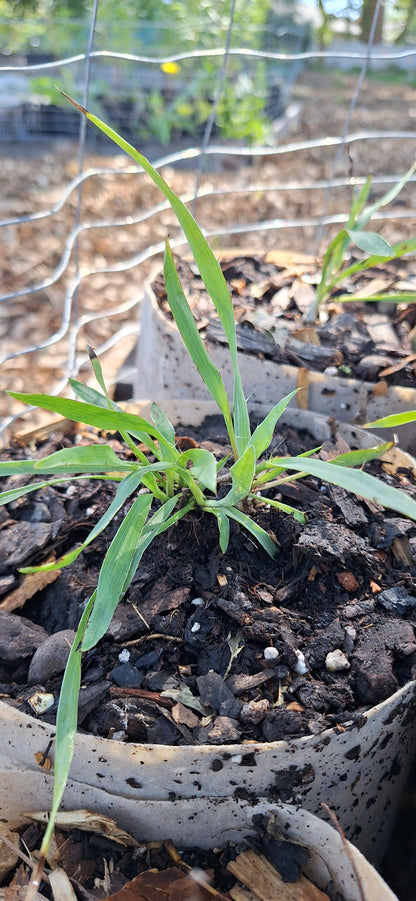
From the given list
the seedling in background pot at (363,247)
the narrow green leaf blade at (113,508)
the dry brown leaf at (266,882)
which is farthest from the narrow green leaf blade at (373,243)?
the dry brown leaf at (266,882)

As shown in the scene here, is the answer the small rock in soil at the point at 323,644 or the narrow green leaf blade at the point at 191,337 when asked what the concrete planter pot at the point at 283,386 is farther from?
the small rock in soil at the point at 323,644

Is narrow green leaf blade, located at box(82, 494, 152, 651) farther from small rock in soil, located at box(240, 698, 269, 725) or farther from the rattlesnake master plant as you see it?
small rock in soil, located at box(240, 698, 269, 725)

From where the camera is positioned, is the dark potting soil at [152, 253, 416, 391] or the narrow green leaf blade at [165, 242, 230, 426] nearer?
the narrow green leaf blade at [165, 242, 230, 426]

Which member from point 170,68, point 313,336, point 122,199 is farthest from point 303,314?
point 170,68

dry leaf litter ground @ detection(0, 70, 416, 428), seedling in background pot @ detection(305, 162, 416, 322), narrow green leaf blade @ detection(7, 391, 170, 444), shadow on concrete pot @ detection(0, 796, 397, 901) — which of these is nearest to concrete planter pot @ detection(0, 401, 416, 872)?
shadow on concrete pot @ detection(0, 796, 397, 901)

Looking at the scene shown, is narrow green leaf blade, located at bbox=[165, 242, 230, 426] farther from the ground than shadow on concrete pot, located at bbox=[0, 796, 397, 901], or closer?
farther from the ground

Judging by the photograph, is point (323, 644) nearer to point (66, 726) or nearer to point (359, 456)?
point (359, 456)

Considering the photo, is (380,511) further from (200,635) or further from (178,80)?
(178,80)
